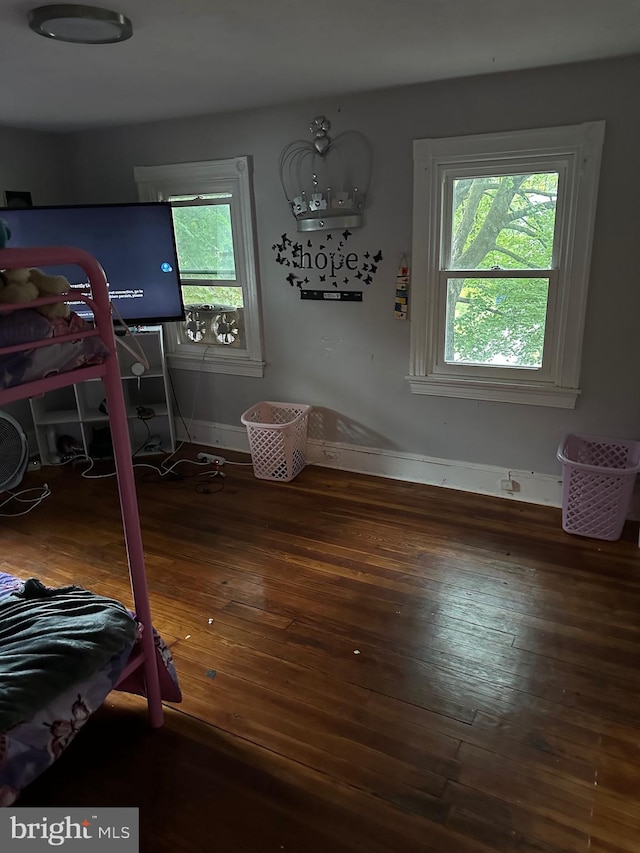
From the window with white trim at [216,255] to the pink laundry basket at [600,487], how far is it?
79.3 inches

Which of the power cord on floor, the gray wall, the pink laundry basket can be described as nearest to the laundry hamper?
the gray wall

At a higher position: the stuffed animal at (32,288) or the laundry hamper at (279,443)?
the stuffed animal at (32,288)

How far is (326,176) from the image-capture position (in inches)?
131

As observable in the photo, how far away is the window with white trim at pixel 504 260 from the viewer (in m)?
2.80

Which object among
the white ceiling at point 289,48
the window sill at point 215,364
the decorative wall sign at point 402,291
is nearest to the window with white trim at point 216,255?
the window sill at point 215,364

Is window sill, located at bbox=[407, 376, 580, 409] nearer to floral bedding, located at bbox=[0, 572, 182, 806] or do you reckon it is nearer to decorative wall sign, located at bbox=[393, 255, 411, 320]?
decorative wall sign, located at bbox=[393, 255, 411, 320]

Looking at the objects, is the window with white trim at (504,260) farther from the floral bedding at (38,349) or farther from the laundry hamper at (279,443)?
the floral bedding at (38,349)

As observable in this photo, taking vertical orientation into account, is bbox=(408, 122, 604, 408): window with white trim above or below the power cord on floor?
above

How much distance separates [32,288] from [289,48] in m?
1.57

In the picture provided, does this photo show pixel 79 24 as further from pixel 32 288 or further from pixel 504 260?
pixel 504 260

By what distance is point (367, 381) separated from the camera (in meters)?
3.57

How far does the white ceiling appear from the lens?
191cm

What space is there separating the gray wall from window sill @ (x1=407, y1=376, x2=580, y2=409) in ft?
0.17
